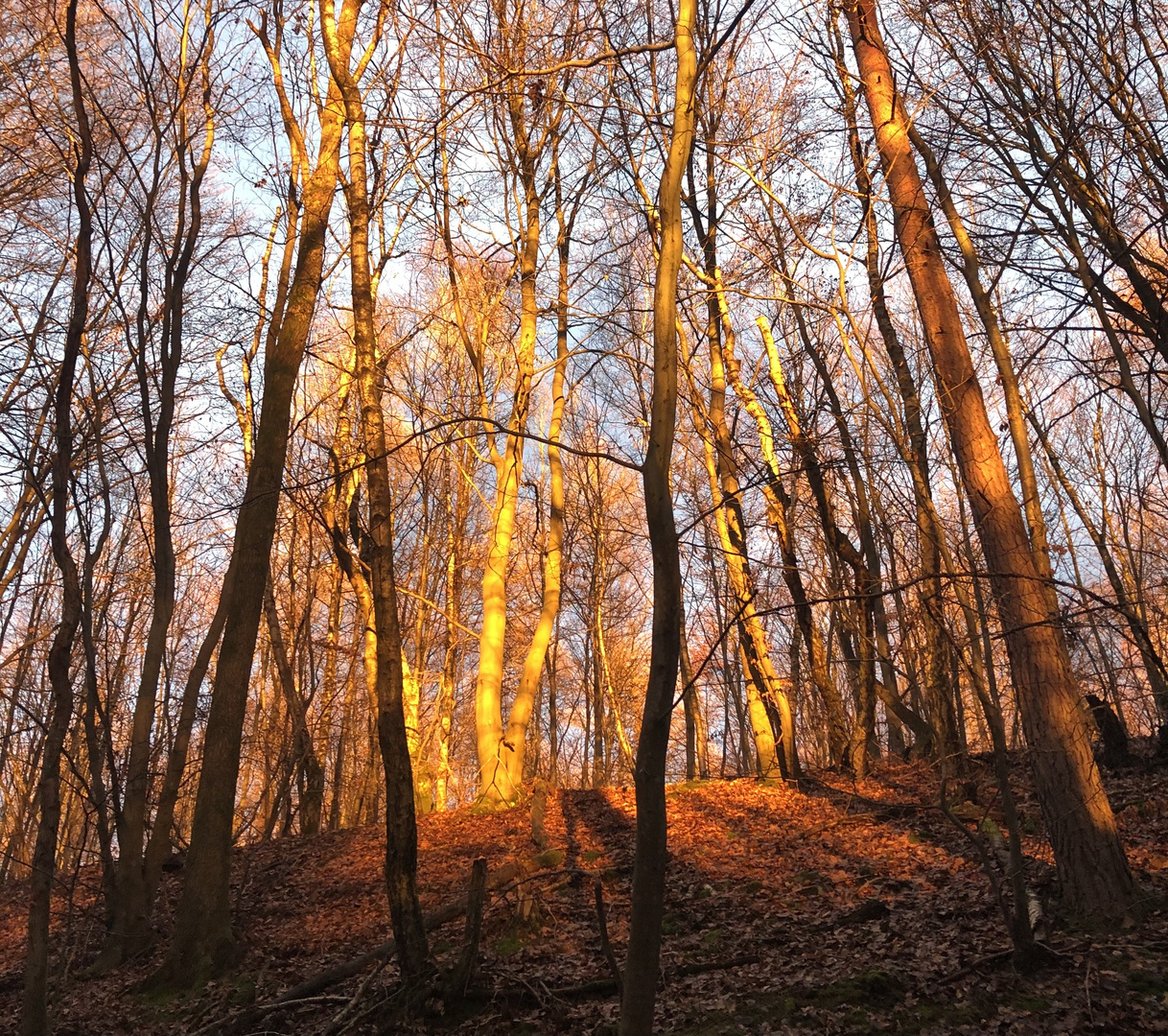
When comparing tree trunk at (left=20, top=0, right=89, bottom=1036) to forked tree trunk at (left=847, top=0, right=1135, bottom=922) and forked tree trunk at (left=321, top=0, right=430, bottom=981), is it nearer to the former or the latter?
forked tree trunk at (left=321, top=0, right=430, bottom=981)

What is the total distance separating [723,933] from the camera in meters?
5.82

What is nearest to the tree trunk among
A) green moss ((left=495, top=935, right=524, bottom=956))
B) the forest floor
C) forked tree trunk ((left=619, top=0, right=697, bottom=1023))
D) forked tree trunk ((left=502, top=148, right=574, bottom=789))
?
the forest floor

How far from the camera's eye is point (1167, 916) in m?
4.69

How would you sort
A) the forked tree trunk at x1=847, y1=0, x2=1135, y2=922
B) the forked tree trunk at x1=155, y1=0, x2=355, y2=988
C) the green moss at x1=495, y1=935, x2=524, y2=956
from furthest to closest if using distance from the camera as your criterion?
1. the forked tree trunk at x1=155, y1=0, x2=355, y2=988
2. the green moss at x1=495, y1=935, x2=524, y2=956
3. the forked tree trunk at x1=847, y1=0, x2=1135, y2=922

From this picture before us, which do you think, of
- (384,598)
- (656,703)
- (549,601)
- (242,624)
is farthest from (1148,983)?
(549,601)

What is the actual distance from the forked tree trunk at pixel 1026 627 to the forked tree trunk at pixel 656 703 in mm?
2508

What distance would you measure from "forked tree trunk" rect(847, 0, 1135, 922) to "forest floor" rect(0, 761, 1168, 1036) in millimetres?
334

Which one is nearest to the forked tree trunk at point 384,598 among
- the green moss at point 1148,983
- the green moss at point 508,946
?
the green moss at point 508,946

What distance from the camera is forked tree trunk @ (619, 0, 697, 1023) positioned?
2629 millimetres

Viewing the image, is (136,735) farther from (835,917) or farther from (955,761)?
(955,761)

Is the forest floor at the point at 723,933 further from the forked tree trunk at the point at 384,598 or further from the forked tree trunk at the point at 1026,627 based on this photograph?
the forked tree trunk at the point at 384,598

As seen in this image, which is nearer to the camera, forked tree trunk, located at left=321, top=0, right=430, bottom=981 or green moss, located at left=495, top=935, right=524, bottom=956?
forked tree trunk, located at left=321, top=0, right=430, bottom=981

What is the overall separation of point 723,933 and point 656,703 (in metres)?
4.01

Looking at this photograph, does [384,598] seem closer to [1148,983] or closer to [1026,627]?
[1026,627]
